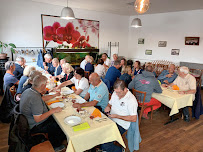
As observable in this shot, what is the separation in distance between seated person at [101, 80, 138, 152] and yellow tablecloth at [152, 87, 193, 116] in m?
1.31

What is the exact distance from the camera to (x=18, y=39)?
6383 mm

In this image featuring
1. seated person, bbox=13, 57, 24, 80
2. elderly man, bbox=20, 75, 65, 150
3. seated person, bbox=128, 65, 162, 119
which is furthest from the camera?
seated person, bbox=13, 57, 24, 80

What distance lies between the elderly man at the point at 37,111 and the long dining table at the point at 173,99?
2259 mm

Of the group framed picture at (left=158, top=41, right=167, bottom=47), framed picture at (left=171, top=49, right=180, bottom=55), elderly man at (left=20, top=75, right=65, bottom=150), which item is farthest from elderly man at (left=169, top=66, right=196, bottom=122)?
framed picture at (left=158, top=41, right=167, bottom=47)

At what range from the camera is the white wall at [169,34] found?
23.7ft

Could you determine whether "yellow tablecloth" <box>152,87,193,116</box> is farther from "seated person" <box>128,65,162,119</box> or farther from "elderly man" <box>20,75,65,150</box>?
"elderly man" <box>20,75,65,150</box>

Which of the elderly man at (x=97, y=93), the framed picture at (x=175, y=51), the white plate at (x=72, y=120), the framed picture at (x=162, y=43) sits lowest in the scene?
the white plate at (x=72, y=120)

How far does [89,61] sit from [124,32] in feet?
16.2

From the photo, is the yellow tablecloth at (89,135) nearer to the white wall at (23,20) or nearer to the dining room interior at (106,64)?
the dining room interior at (106,64)

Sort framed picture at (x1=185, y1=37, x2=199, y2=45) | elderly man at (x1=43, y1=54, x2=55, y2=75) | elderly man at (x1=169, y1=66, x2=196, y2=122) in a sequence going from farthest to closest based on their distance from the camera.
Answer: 1. framed picture at (x1=185, y1=37, x2=199, y2=45)
2. elderly man at (x1=43, y1=54, x2=55, y2=75)
3. elderly man at (x1=169, y1=66, x2=196, y2=122)

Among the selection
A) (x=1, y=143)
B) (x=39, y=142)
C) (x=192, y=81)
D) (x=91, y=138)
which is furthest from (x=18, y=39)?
(x=192, y=81)

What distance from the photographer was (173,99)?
3182mm

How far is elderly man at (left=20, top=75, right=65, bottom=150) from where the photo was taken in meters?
2.13

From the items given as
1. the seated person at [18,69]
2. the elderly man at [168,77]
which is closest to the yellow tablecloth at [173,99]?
the elderly man at [168,77]
